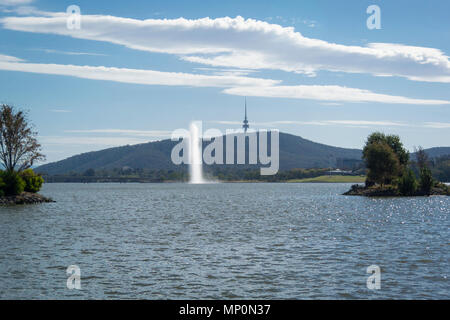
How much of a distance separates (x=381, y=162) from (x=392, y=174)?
6.95 metres

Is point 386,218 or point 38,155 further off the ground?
point 38,155

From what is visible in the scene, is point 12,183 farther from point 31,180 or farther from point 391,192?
point 391,192

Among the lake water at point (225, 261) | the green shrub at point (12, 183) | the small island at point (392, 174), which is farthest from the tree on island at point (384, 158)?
the green shrub at point (12, 183)

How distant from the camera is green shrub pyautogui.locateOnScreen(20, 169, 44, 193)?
116 meters

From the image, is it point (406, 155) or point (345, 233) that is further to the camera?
point (406, 155)

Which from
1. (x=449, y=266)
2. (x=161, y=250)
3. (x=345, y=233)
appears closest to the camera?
(x=449, y=266)

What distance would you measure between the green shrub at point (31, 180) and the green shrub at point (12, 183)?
496 centimetres

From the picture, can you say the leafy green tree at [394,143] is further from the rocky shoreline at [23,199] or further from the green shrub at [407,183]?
the rocky shoreline at [23,199]

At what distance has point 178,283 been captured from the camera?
29.7 meters

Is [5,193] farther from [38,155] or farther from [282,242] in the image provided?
[282,242]

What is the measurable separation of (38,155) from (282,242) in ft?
272
